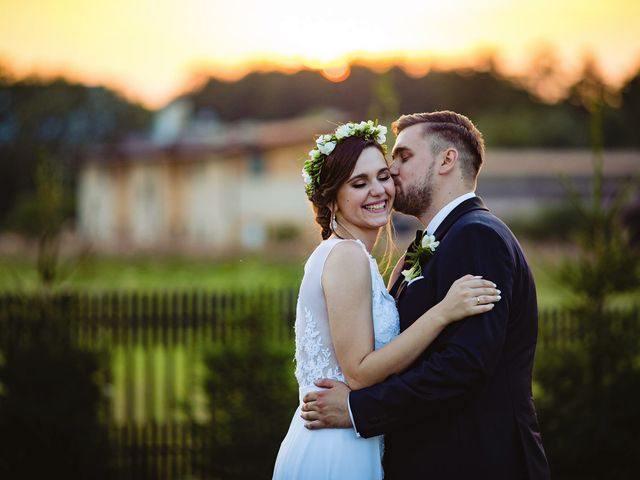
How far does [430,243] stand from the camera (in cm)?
383

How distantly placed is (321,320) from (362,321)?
0.86 feet

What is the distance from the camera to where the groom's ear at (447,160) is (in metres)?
3.97

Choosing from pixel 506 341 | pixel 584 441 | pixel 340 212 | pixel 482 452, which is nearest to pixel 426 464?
pixel 482 452

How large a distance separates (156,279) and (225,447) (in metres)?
18.7

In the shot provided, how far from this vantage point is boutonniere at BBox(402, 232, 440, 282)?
383 centimetres

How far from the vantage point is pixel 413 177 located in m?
4.05

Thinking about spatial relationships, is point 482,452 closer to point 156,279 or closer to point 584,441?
point 584,441

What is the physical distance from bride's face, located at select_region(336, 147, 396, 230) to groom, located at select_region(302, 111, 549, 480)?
280 mm

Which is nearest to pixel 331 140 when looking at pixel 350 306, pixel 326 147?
pixel 326 147

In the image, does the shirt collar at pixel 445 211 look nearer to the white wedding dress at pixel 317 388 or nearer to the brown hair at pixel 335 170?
the white wedding dress at pixel 317 388

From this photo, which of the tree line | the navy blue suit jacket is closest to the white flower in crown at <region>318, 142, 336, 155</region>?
the navy blue suit jacket

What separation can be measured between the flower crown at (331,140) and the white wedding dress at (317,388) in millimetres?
383

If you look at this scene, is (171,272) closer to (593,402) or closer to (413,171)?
(593,402)

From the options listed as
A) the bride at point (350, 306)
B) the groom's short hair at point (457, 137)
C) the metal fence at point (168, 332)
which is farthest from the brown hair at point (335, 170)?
the metal fence at point (168, 332)
